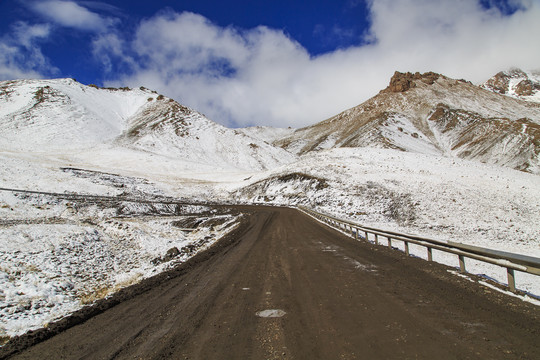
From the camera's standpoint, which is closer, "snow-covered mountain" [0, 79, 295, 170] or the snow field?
the snow field

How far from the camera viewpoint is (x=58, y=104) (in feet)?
315

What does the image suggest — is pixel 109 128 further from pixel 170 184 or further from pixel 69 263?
pixel 69 263

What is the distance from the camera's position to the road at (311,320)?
13.0ft

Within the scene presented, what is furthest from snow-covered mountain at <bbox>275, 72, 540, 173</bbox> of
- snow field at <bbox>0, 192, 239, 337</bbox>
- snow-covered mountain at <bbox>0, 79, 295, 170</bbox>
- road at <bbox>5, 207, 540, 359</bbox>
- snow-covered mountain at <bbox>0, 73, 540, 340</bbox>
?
road at <bbox>5, 207, 540, 359</bbox>

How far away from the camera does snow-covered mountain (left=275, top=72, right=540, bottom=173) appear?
300 feet

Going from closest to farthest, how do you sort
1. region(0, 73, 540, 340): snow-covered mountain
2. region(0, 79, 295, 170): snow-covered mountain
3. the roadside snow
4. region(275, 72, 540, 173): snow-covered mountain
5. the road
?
the road
region(0, 73, 540, 340): snow-covered mountain
the roadside snow
region(0, 79, 295, 170): snow-covered mountain
region(275, 72, 540, 173): snow-covered mountain

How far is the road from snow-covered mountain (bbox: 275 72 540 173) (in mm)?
98442

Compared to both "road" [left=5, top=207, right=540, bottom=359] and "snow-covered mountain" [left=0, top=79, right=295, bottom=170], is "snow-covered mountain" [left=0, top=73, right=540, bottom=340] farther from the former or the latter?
"road" [left=5, top=207, right=540, bottom=359]

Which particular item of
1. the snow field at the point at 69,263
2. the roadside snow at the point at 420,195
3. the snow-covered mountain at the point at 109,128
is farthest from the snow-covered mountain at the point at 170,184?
the snow-covered mountain at the point at 109,128

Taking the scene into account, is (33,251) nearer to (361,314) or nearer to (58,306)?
(58,306)

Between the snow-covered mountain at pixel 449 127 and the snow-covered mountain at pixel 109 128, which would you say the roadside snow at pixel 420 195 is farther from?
the snow-covered mountain at pixel 449 127

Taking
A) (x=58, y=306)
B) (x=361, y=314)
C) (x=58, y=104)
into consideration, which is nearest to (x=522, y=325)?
(x=361, y=314)

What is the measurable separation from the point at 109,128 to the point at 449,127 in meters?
150

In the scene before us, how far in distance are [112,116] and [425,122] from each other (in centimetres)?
15292
